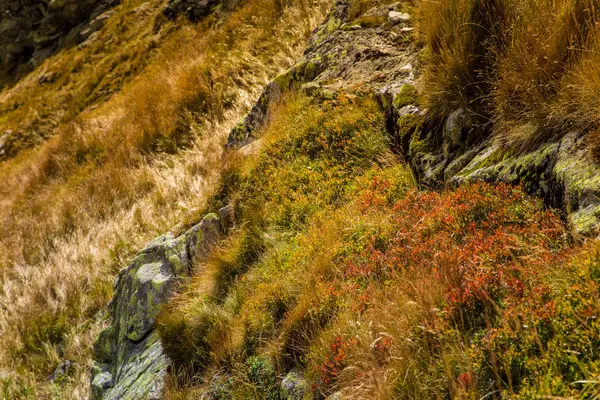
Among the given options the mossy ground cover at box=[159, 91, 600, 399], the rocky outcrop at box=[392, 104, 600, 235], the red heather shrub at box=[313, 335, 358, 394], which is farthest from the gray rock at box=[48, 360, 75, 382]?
the rocky outcrop at box=[392, 104, 600, 235]

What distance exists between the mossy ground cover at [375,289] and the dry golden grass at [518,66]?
60 centimetres

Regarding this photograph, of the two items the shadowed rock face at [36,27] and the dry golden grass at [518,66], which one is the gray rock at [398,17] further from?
the shadowed rock face at [36,27]

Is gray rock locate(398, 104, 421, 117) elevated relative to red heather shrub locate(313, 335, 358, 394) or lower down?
elevated

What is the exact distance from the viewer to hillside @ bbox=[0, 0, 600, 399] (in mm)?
2250

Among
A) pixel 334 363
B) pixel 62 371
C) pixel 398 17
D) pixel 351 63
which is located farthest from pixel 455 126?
pixel 62 371

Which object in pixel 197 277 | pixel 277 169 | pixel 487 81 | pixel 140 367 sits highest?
pixel 487 81

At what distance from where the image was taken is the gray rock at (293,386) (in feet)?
9.33

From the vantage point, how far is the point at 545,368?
1.85m

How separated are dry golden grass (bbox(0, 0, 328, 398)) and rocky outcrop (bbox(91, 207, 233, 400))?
59 cm

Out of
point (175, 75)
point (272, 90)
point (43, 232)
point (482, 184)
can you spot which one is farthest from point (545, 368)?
point (175, 75)

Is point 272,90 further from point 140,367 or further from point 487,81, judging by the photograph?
point 140,367

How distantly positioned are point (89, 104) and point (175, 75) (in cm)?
645

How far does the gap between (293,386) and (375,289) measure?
807 millimetres

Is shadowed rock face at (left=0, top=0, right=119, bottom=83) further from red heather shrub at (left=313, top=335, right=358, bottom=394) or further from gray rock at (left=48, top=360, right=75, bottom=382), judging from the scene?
red heather shrub at (left=313, top=335, right=358, bottom=394)
